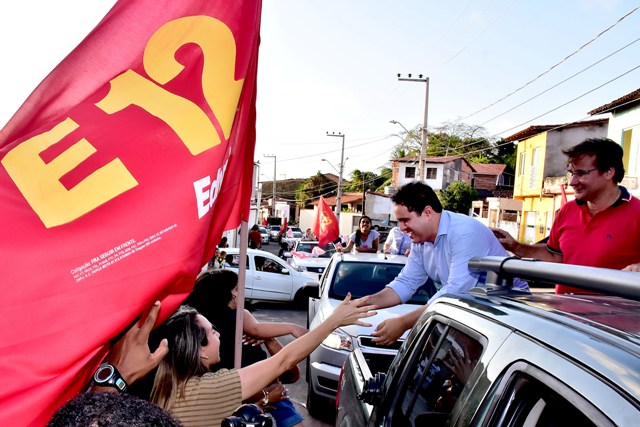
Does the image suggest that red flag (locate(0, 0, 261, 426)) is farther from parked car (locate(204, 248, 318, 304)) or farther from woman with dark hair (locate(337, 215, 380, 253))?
parked car (locate(204, 248, 318, 304))

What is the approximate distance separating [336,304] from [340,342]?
34.0 inches

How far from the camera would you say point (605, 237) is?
3.52 m

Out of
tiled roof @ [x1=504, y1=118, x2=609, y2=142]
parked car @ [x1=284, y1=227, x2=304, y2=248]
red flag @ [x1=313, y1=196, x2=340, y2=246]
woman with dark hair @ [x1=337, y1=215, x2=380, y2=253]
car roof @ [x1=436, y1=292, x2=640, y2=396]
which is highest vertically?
tiled roof @ [x1=504, y1=118, x2=609, y2=142]

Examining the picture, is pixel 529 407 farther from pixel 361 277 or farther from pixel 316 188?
pixel 316 188

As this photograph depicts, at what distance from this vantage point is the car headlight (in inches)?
222

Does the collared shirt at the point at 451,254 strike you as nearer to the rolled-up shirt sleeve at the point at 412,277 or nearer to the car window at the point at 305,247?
the rolled-up shirt sleeve at the point at 412,277

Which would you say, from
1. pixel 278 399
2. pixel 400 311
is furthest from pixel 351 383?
pixel 400 311

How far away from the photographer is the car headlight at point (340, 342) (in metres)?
5.64

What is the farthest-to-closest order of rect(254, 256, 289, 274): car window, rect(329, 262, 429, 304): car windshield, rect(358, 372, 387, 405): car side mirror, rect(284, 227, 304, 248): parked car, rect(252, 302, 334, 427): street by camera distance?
rect(284, 227, 304, 248): parked car, rect(254, 256, 289, 274): car window, rect(329, 262, 429, 304): car windshield, rect(252, 302, 334, 427): street, rect(358, 372, 387, 405): car side mirror

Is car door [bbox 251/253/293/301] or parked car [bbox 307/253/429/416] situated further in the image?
car door [bbox 251/253/293/301]

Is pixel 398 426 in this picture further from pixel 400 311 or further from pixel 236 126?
pixel 400 311

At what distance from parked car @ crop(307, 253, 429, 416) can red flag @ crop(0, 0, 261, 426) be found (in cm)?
296

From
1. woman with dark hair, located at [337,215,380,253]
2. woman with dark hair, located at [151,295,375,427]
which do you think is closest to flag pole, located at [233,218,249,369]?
woman with dark hair, located at [151,295,375,427]

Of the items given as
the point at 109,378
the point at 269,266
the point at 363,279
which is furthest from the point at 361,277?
the point at 269,266
